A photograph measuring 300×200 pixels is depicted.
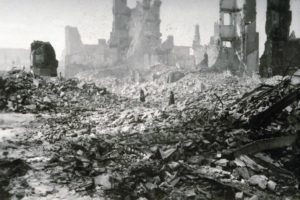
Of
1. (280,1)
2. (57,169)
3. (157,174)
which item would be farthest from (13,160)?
(280,1)

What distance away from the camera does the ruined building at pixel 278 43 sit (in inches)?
548

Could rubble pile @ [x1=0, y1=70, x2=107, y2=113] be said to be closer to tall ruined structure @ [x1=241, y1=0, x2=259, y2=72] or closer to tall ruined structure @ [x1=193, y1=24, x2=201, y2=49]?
tall ruined structure @ [x1=241, y1=0, x2=259, y2=72]

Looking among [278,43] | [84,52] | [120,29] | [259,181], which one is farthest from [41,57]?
[84,52]

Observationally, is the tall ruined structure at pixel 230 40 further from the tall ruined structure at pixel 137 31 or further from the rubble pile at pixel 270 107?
the rubble pile at pixel 270 107

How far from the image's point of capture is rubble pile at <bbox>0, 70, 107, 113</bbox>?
28.7 ft

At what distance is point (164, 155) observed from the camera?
13.9 ft

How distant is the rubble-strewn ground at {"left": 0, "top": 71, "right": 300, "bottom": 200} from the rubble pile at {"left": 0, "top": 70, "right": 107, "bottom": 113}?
1.92 meters

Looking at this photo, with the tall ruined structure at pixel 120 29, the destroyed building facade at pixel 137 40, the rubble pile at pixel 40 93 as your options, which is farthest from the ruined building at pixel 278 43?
the tall ruined structure at pixel 120 29

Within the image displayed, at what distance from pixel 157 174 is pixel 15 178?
180 centimetres

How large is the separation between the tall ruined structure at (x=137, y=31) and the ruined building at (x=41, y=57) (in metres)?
20.4

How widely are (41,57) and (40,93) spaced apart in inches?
151

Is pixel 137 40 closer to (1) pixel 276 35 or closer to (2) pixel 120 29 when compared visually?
(2) pixel 120 29

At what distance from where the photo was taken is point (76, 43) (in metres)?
45.5

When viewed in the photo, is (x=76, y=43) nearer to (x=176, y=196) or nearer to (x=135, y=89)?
(x=135, y=89)
